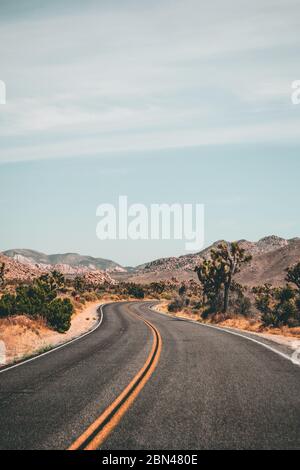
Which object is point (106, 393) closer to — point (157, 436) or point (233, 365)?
point (157, 436)

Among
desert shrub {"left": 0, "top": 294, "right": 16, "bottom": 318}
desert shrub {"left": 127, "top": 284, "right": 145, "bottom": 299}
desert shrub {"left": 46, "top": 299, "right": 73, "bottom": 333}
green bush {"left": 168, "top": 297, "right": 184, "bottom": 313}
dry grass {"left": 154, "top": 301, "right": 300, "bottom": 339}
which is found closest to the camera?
dry grass {"left": 154, "top": 301, "right": 300, "bottom": 339}

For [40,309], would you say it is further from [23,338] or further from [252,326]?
[252,326]

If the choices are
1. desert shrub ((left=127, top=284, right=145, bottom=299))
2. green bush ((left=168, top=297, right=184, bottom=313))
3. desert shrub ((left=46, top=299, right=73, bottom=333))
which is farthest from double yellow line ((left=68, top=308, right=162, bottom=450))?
desert shrub ((left=127, top=284, right=145, bottom=299))

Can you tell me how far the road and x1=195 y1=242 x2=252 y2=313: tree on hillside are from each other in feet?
89.1

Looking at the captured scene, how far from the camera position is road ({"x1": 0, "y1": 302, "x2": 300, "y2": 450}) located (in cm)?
567

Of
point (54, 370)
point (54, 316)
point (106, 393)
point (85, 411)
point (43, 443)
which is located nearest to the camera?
point (43, 443)

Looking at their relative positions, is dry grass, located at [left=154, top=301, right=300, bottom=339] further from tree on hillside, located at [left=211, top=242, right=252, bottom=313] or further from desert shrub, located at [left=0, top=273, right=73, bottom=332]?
desert shrub, located at [left=0, top=273, right=73, bottom=332]

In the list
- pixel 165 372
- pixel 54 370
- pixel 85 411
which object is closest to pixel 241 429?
pixel 85 411

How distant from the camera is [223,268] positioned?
136 ft

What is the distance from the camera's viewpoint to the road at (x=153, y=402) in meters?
5.67

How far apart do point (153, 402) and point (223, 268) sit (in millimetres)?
34853

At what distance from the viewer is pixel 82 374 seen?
10281mm

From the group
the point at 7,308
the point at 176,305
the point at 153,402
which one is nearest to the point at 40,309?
the point at 7,308
